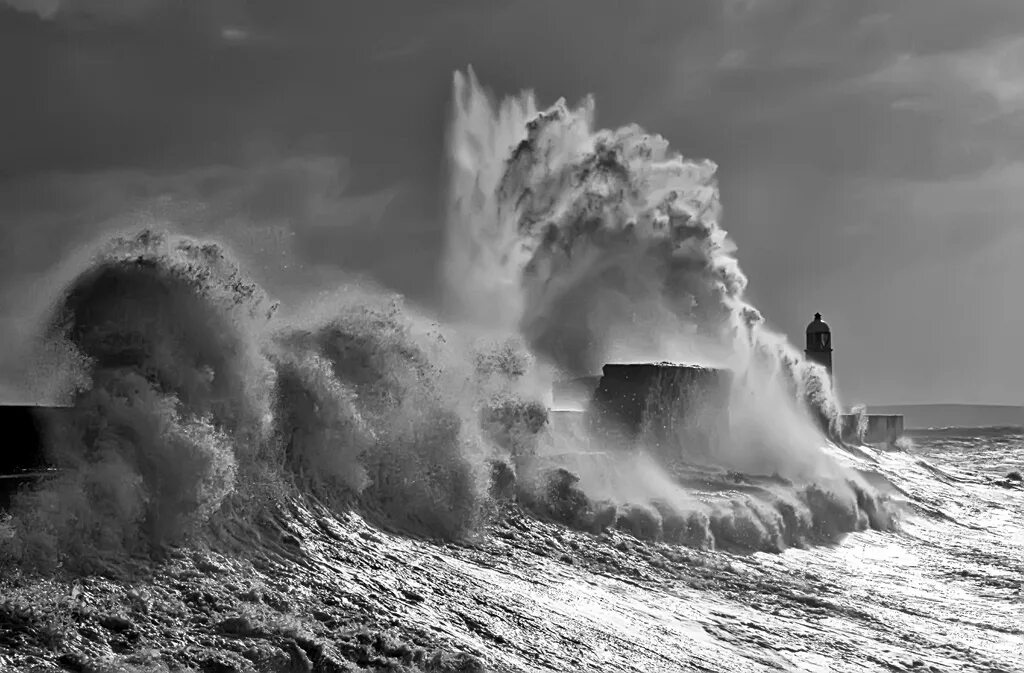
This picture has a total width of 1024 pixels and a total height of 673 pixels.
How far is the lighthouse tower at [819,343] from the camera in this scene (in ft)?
128

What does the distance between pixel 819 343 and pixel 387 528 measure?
31.2 m

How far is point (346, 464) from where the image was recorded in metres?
10.2

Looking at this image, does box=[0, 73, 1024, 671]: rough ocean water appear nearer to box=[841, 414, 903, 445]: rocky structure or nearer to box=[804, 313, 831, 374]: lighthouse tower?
box=[841, 414, 903, 445]: rocky structure

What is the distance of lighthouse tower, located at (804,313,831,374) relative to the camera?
38.9 metres

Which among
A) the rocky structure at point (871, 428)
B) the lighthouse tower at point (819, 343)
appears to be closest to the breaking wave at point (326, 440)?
the rocky structure at point (871, 428)

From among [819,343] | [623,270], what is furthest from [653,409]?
[819,343]

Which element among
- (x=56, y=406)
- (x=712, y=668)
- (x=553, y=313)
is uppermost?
(x=553, y=313)

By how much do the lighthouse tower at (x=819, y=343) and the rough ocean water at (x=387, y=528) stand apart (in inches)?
806

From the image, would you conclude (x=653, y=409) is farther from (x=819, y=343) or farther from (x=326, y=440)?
(x=819, y=343)

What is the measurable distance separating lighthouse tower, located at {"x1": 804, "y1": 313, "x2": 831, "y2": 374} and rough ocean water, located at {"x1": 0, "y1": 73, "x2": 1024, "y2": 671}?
20.5 meters

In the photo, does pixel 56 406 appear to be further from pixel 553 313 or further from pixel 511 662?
pixel 553 313

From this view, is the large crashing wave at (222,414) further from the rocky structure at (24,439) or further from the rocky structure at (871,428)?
the rocky structure at (871,428)

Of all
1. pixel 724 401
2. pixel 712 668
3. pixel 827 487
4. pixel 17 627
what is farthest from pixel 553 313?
pixel 17 627

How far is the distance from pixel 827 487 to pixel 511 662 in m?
11.7
